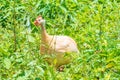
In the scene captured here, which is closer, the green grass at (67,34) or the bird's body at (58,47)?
the green grass at (67,34)

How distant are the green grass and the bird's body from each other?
0.10 meters

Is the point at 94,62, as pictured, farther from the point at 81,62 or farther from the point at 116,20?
the point at 116,20

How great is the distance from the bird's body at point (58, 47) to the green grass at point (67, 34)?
10cm

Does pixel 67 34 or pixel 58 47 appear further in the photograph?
pixel 67 34

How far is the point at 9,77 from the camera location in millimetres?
4781

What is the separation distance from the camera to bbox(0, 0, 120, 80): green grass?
4637mm

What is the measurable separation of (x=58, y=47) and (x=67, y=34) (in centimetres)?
101

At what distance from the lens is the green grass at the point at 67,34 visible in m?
4.64

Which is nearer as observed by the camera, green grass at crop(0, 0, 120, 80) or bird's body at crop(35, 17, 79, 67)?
green grass at crop(0, 0, 120, 80)

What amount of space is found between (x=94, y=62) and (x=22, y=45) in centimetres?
101

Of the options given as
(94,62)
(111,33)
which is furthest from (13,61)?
(111,33)

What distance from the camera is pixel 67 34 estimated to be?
6.51 meters

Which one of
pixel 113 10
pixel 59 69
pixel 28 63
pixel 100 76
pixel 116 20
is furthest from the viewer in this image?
pixel 113 10

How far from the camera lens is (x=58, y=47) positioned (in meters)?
5.52
